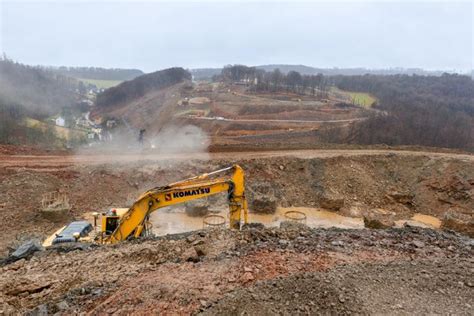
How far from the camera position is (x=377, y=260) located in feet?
29.5

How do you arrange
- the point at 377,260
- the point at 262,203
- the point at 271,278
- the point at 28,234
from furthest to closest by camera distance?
the point at 262,203
the point at 28,234
the point at 377,260
the point at 271,278

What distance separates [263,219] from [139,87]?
243ft

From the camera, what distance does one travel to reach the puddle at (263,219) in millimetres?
19281

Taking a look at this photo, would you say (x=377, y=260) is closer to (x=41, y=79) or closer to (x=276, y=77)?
(x=41, y=79)

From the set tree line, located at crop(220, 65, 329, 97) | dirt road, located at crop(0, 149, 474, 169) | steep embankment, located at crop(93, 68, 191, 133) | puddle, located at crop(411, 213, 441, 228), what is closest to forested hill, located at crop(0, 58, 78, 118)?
steep embankment, located at crop(93, 68, 191, 133)

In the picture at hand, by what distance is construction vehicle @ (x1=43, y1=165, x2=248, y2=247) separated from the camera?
1142cm

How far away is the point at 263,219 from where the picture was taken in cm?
2094

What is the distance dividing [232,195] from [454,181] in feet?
58.9

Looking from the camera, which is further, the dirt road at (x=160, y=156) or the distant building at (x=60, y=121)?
the distant building at (x=60, y=121)

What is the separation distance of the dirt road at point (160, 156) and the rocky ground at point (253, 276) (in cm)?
1330

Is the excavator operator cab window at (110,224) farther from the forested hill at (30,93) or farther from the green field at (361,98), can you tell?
the green field at (361,98)

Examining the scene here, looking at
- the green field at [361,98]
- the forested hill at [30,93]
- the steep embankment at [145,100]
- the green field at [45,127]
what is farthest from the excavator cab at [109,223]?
the green field at [361,98]

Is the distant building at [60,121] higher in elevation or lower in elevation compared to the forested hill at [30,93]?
lower

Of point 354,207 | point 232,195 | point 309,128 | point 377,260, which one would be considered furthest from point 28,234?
point 309,128
